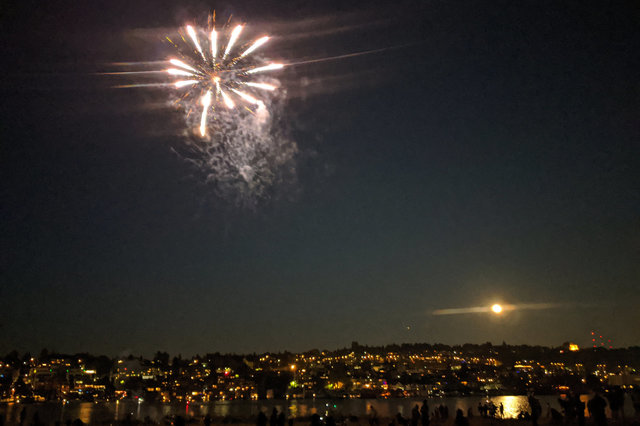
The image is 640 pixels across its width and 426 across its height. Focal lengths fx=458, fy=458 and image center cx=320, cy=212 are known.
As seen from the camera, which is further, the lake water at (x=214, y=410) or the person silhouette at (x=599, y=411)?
the lake water at (x=214, y=410)

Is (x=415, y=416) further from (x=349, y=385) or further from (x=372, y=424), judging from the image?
(x=349, y=385)

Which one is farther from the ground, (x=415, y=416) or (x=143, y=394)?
(x=415, y=416)

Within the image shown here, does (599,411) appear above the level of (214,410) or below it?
above

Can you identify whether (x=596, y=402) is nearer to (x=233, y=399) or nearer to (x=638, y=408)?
(x=638, y=408)

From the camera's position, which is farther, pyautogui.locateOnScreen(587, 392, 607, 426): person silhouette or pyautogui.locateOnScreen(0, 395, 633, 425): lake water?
pyautogui.locateOnScreen(0, 395, 633, 425): lake water

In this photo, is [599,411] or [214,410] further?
[214,410]

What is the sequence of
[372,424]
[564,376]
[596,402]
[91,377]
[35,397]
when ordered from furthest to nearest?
[564,376], [91,377], [35,397], [372,424], [596,402]

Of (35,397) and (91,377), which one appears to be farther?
(91,377)

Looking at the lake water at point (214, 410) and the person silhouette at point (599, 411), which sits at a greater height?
the person silhouette at point (599, 411)

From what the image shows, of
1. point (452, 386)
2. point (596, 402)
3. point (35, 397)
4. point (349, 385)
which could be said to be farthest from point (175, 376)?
point (596, 402)

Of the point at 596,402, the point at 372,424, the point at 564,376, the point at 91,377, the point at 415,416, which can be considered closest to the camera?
the point at 596,402

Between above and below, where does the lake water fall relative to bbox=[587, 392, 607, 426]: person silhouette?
below
